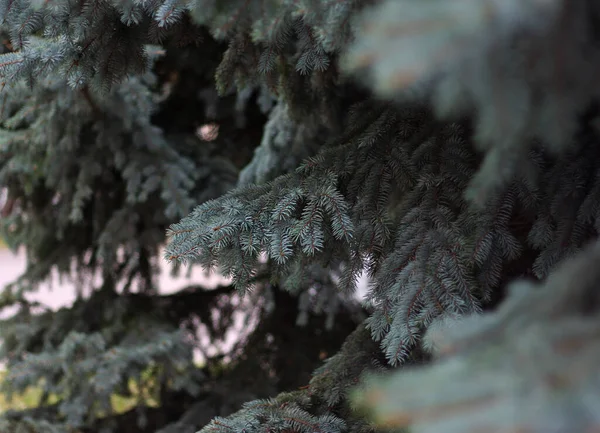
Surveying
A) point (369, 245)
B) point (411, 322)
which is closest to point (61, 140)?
point (369, 245)

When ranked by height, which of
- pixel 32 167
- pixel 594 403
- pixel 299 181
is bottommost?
pixel 594 403

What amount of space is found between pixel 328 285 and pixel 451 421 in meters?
2.64

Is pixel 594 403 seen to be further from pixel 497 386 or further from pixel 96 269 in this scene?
pixel 96 269

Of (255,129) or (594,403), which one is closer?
(594,403)

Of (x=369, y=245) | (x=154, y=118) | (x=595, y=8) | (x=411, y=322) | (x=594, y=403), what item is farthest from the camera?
(x=154, y=118)

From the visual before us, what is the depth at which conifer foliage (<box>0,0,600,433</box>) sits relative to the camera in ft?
2.38

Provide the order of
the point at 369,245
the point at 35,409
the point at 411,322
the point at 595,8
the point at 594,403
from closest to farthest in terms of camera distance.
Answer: the point at 594,403 < the point at 595,8 < the point at 411,322 < the point at 369,245 < the point at 35,409

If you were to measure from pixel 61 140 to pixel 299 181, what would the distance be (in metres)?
1.70

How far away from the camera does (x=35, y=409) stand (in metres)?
3.25

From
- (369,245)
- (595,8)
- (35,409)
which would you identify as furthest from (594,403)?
(35,409)

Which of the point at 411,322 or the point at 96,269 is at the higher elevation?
the point at 96,269

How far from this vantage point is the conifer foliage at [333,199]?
0.73 m

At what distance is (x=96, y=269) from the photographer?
3.83m

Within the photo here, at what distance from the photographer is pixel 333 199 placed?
5.59 ft
